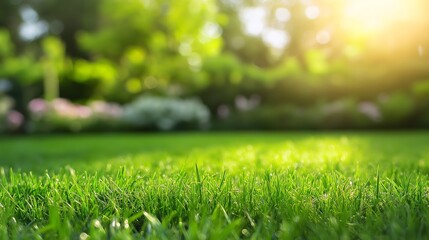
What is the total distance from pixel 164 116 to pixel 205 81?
2659 mm

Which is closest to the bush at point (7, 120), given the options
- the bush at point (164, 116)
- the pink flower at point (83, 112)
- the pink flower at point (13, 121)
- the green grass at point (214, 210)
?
the pink flower at point (13, 121)

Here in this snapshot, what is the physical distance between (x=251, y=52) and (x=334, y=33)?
35.9 ft

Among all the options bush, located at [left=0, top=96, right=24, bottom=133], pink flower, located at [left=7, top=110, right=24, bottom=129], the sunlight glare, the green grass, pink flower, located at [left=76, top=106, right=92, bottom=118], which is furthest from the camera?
pink flower, located at [left=76, top=106, right=92, bottom=118]

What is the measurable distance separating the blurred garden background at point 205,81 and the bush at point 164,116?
0.08 feet

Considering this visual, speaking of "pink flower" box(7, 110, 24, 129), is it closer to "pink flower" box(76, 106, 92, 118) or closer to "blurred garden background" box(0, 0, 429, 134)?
"blurred garden background" box(0, 0, 429, 134)

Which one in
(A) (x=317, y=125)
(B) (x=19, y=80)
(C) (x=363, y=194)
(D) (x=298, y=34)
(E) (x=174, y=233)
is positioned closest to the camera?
(E) (x=174, y=233)

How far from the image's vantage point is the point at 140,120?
11.9 meters

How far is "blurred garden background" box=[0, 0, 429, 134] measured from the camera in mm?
11008

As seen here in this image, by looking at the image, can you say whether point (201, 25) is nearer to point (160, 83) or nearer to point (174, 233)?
point (160, 83)

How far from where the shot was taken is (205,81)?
14.4 metres

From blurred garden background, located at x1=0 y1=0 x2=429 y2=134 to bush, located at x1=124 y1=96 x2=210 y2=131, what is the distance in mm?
24

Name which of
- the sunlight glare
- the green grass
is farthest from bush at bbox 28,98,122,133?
the green grass

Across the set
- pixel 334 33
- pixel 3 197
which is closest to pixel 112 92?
pixel 334 33

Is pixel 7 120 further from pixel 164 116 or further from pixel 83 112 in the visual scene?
pixel 164 116
